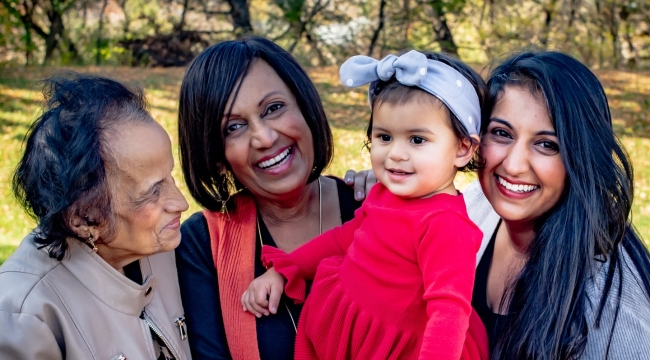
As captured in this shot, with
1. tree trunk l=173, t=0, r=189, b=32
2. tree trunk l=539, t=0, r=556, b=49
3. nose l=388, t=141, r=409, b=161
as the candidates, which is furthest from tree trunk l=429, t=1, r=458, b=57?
nose l=388, t=141, r=409, b=161

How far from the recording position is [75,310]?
7.11 feet

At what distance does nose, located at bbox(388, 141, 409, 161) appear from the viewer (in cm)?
234

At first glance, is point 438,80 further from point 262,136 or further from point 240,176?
point 240,176

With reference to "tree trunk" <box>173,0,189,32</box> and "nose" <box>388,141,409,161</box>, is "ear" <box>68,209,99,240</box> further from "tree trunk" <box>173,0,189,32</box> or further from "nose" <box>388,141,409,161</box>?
"tree trunk" <box>173,0,189,32</box>

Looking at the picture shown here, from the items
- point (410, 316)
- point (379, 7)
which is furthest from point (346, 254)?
point (379, 7)

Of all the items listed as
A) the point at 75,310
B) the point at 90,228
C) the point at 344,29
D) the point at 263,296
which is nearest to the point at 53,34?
the point at 344,29

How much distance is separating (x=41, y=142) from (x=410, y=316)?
1377mm

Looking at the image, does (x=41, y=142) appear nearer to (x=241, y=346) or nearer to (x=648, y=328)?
(x=241, y=346)

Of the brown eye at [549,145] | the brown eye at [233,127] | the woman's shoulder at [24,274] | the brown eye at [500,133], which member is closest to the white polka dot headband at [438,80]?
the brown eye at [500,133]

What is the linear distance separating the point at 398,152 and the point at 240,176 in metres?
0.85

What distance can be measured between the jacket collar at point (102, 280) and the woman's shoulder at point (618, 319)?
159 centimetres

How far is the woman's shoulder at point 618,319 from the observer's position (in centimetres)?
229

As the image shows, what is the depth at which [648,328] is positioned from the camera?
2.33 m

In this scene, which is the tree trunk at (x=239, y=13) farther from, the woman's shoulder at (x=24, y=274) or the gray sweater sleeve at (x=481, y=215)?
the woman's shoulder at (x=24, y=274)
